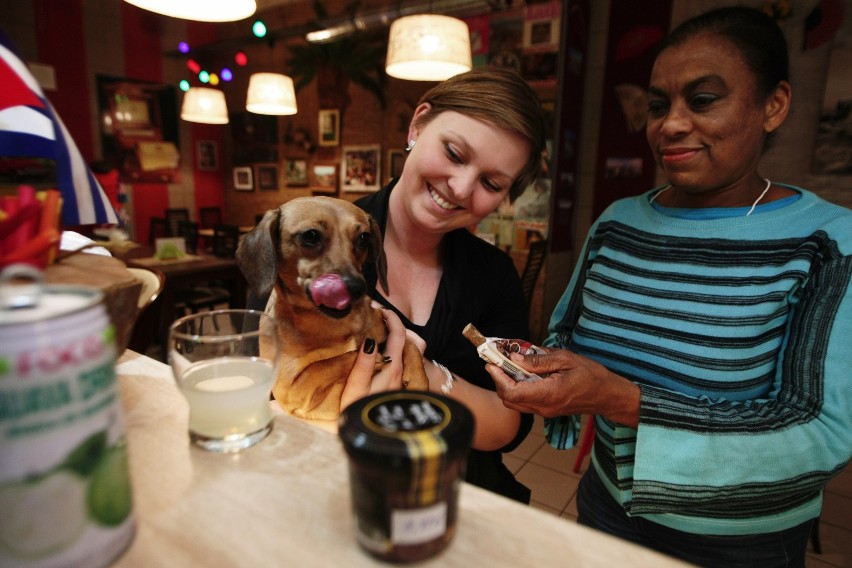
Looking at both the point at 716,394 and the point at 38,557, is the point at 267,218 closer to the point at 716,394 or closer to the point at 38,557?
the point at 38,557

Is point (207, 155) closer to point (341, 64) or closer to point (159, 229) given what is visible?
point (159, 229)

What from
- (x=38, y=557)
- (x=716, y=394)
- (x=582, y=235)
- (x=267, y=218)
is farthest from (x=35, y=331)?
(x=582, y=235)

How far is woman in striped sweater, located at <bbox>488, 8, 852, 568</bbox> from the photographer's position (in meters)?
0.99

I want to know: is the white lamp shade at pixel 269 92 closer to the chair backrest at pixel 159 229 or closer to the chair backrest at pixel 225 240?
the chair backrest at pixel 225 240

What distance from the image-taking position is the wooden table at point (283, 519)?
0.43m

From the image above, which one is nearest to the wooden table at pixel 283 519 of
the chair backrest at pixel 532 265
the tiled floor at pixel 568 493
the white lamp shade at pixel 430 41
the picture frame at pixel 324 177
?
the tiled floor at pixel 568 493

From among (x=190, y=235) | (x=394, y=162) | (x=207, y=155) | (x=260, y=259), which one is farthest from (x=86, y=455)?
(x=207, y=155)

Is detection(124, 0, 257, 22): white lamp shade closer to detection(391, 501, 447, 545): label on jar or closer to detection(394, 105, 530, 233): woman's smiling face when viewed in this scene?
detection(394, 105, 530, 233): woman's smiling face

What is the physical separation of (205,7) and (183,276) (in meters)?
2.70

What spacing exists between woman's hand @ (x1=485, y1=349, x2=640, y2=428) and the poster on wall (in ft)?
13.6

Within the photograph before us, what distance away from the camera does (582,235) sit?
5.31 m

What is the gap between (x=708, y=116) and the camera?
1110 millimetres

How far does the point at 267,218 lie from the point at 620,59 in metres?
4.63

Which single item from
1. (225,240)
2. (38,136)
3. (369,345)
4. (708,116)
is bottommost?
(225,240)
